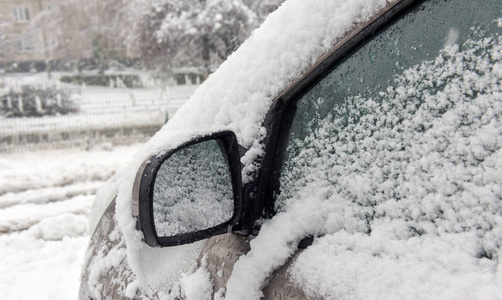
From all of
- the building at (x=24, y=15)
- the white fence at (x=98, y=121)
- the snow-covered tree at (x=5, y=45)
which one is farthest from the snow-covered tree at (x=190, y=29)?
the building at (x=24, y=15)

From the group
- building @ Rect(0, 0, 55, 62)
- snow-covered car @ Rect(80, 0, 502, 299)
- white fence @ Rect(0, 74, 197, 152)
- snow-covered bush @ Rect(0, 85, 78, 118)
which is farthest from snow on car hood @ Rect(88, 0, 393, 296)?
building @ Rect(0, 0, 55, 62)

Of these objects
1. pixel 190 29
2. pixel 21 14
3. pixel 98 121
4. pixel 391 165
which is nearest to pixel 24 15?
pixel 21 14

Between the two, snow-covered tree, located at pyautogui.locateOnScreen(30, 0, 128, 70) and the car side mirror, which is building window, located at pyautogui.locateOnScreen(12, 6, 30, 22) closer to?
snow-covered tree, located at pyautogui.locateOnScreen(30, 0, 128, 70)

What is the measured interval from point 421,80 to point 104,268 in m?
1.37

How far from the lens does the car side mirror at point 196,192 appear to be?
128 centimetres

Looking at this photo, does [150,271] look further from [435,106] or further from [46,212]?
[46,212]

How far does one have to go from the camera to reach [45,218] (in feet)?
19.7

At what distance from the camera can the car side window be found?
0.88 m

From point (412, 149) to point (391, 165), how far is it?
2.6 inches

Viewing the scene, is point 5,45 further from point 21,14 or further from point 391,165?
point 391,165

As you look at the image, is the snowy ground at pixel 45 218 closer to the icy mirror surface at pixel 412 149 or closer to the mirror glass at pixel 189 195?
the mirror glass at pixel 189 195

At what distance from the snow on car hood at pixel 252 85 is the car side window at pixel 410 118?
0.09 meters

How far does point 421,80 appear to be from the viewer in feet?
3.22

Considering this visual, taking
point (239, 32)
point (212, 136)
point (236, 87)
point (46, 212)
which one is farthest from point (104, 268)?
point (239, 32)
